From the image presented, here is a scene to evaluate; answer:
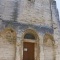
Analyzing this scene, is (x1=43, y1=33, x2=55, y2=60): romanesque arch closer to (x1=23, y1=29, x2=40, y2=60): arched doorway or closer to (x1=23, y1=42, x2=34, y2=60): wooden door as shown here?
(x1=23, y1=29, x2=40, y2=60): arched doorway

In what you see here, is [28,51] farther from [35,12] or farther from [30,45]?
[35,12]

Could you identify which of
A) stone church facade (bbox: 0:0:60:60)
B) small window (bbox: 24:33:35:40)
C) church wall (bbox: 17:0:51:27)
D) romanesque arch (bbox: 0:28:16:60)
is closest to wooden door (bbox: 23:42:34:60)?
stone church facade (bbox: 0:0:60:60)

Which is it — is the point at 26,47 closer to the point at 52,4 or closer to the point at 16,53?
the point at 16,53

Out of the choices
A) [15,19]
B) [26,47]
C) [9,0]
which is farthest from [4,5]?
[26,47]

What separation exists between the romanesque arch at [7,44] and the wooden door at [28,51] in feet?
3.12

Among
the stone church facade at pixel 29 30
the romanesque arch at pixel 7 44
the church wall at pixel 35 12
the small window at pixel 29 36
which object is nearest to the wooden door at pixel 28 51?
the stone church facade at pixel 29 30

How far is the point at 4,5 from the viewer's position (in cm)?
1102

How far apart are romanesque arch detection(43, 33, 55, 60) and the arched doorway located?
2.15 feet

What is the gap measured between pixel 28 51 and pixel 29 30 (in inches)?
59.1

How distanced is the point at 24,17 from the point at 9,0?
1621 mm

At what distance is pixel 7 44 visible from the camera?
34.2 feet

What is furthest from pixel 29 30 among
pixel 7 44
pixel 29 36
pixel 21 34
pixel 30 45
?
pixel 7 44

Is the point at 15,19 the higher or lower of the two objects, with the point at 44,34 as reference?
higher

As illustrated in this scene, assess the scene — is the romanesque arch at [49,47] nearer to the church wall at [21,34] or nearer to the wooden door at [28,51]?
the church wall at [21,34]
